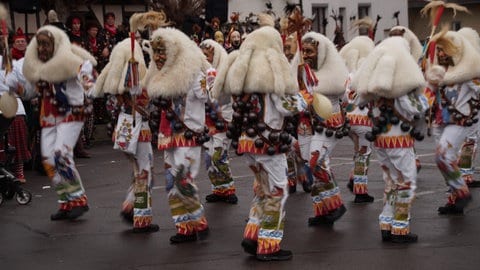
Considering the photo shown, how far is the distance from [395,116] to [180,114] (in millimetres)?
2090

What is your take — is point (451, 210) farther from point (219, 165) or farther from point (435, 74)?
point (219, 165)

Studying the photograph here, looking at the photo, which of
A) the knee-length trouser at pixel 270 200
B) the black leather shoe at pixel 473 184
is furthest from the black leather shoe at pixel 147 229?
the black leather shoe at pixel 473 184

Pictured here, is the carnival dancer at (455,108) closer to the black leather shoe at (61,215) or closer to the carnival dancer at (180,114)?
the carnival dancer at (180,114)

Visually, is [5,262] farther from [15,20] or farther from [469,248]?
[15,20]

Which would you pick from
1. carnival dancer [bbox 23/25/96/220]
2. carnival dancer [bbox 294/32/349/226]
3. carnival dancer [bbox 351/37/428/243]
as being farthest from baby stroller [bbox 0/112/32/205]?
carnival dancer [bbox 351/37/428/243]

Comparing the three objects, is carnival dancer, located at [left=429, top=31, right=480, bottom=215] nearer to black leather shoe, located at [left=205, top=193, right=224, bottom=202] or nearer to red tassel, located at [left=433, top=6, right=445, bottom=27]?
red tassel, located at [left=433, top=6, right=445, bottom=27]

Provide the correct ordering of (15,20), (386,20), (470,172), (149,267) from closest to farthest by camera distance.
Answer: (149,267)
(470,172)
(15,20)
(386,20)

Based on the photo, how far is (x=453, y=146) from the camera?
11023 millimetres

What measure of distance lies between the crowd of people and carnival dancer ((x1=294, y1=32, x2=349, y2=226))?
1 centimetres

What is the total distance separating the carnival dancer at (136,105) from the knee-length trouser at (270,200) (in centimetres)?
188

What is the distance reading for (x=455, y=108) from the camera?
1114cm

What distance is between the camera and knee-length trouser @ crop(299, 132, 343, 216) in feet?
34.4

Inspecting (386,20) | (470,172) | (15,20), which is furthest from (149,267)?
→ (386,20)

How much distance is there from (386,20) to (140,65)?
3436cm
